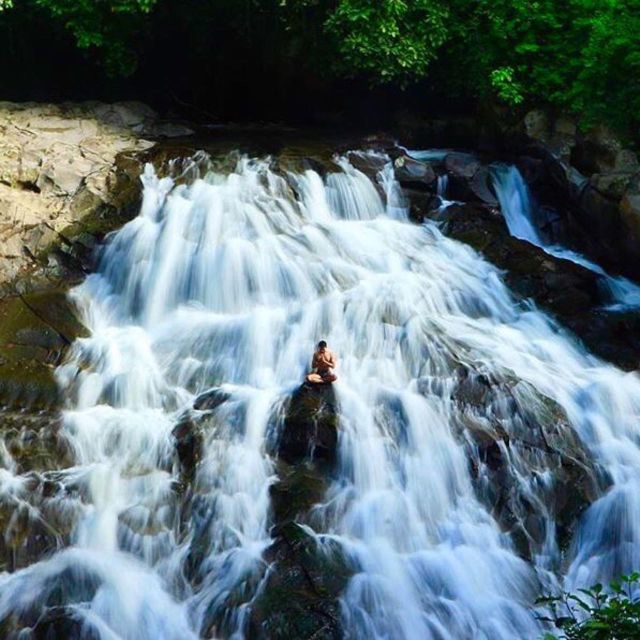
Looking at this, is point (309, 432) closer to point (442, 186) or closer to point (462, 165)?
point (442, 186)

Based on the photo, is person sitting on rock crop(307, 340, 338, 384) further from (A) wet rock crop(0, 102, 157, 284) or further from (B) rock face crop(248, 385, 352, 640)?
(A) wet rock crop(0, 102, 157, 284)

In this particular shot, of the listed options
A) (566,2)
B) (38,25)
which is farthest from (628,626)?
(38,25)

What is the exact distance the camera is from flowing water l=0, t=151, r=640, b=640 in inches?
264

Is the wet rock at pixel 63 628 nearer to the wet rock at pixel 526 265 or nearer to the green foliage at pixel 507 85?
the wet rock at pixel 526 265

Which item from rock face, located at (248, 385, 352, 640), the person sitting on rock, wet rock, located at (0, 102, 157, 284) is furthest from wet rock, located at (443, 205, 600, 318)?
wet rock, located at (0, 102, 157, 284)

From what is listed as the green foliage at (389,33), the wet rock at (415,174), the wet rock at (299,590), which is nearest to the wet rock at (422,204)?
the wet rock at (415,174)

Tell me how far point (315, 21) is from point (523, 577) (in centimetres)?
1046

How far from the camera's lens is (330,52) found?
1361cm

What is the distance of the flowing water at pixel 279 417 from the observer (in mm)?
6699

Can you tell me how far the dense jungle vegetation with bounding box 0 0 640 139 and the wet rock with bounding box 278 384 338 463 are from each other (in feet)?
21.9

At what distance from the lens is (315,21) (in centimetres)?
1352

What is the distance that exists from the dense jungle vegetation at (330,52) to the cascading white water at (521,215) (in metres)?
1.29

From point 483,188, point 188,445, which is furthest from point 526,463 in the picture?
point 483,188

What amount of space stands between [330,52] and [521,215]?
188 inches
